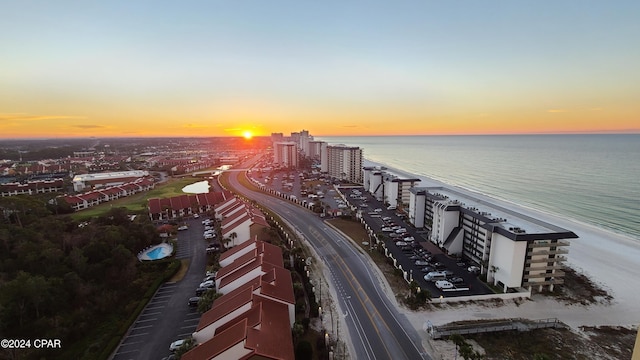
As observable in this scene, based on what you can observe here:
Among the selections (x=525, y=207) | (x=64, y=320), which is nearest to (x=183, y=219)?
(x=64, y=320)

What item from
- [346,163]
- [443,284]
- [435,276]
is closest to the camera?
[443,284]

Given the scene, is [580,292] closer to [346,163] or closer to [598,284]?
[598,284]

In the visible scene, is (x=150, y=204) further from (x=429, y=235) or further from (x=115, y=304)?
(x=429, y=235)

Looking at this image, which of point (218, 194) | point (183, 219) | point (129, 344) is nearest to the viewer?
point (129, 344)

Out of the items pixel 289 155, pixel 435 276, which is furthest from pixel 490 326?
pixel 289 155

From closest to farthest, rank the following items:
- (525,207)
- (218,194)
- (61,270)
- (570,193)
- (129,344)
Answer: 1. (129,344)
2. (61,270)
3. (218,194)
4. (525,207)
5. (570,193)

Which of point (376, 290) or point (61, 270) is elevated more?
point (61, 270)

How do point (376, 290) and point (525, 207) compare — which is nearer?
point (376, 290)

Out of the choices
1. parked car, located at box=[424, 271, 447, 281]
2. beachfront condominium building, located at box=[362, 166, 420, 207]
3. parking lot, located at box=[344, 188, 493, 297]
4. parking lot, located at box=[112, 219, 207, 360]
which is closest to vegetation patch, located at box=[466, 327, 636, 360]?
parking lot, located at box=[344, 188, 493, 297]
